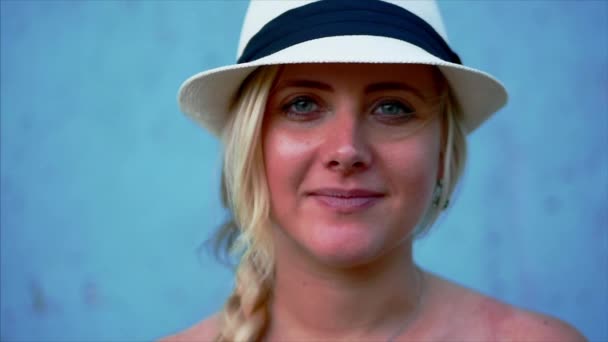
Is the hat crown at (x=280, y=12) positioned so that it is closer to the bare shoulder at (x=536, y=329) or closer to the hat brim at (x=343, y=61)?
the hat brim at (x=343, y=61)

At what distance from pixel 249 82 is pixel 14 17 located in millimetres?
1300

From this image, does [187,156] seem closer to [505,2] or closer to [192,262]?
[192,262]

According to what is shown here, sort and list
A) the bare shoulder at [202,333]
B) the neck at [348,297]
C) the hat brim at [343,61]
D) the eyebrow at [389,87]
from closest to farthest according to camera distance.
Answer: the hat brim at [343,61] < the eyebrow at [389,87] < the neck at [348,297] < the bare shoulder at [202,333]

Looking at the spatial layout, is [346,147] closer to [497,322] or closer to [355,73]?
[355,73]

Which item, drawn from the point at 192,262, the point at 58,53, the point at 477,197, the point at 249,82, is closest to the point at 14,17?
the point at 58,53

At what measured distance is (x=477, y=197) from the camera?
286 centimetres

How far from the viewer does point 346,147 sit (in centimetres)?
180

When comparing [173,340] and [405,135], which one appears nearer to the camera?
[405,135]

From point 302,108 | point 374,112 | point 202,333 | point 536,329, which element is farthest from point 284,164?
point 536,329

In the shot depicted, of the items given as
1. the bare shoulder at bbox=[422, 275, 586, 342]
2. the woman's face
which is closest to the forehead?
the woman's face

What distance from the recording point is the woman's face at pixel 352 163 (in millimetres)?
1867

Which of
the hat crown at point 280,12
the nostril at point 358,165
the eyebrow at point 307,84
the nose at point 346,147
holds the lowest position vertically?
the nostril at point 358,165

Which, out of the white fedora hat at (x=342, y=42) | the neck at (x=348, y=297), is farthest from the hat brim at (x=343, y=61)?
the neck at (x=348, y=297)

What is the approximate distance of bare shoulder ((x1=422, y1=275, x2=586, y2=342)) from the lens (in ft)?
7.02
